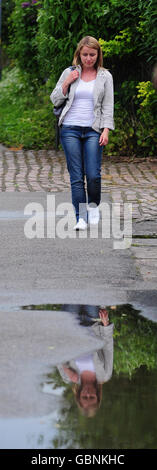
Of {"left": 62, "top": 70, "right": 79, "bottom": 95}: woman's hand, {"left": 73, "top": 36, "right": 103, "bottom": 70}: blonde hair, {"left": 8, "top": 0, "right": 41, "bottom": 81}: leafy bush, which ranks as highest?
{"left": 8, "top": 0, "right": 41, "bottom": 81}: leafy bush

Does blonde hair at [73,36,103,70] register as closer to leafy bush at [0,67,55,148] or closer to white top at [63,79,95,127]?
white top at [63,79,95,127]

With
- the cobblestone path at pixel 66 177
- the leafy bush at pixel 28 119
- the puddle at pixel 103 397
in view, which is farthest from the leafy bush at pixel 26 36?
the puddle at pixel 103 397

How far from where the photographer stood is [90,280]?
693 centimetres

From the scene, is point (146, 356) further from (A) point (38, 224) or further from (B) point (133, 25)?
(B) point (133, 25)

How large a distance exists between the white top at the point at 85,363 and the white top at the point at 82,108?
160 inches

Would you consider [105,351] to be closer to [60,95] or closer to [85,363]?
[85,363]

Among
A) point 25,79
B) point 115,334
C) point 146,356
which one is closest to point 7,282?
point 115,334

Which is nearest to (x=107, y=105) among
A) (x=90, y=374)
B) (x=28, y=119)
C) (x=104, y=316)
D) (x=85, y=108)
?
(x=85, y=108)

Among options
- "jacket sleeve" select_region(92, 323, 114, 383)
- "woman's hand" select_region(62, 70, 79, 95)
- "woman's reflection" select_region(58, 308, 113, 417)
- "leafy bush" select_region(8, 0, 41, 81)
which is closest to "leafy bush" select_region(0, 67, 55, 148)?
"leafy bush" select_region(8, 0, 41, 81)

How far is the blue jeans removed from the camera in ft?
29.3

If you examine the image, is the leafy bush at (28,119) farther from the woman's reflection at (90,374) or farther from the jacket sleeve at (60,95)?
the woman's reflection at (90,374)

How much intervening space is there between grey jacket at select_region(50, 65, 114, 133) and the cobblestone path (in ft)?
4.58

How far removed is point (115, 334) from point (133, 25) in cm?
932
